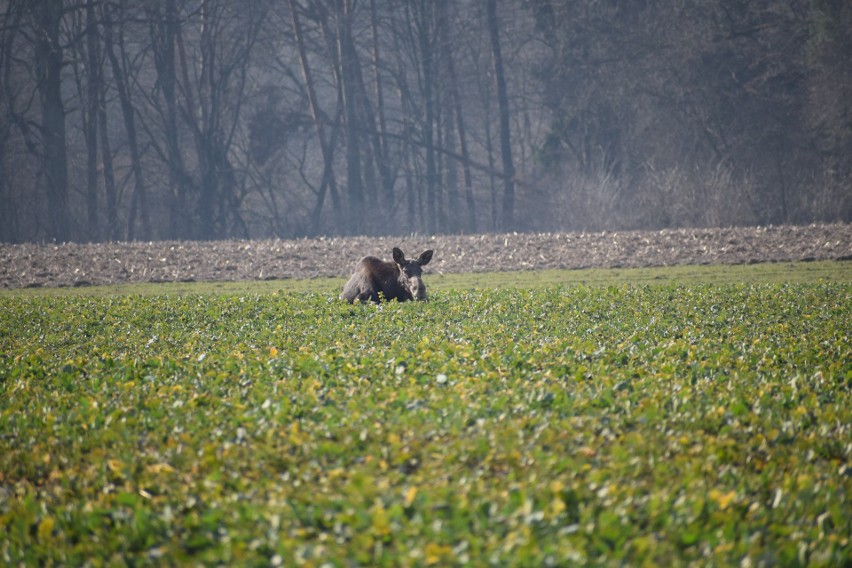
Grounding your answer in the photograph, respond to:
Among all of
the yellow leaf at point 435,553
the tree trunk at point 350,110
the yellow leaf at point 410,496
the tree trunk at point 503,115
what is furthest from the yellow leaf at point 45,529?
the tree trunk at point 503,115

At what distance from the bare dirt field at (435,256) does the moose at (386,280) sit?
1123cm

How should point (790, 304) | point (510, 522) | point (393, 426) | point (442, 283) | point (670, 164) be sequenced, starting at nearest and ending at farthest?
point (510, 522) < point (393, 426) < point (790, 304) < point (442, 283) < point (670, 164)

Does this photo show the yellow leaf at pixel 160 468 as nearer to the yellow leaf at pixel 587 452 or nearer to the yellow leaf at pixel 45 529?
the yellow leaf at pixel 45 529

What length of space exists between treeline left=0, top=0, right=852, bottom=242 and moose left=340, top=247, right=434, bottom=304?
29.2 meters

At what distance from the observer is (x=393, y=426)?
8391 millimetres

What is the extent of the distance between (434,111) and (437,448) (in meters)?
60.8

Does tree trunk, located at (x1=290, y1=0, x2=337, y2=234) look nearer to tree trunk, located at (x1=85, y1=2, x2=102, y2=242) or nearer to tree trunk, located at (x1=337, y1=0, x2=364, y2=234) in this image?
tree trunk, located at (x1=337, y1=0, x2=364, y2=234)

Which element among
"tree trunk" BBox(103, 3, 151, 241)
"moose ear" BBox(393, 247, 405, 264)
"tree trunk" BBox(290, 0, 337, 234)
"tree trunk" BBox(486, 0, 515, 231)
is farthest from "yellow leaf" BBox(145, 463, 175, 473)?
"tree trunk" BBox(486, 0, 515, 231)

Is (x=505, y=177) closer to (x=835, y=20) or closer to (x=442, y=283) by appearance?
(x=835, y=20)

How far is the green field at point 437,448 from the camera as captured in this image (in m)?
6.01

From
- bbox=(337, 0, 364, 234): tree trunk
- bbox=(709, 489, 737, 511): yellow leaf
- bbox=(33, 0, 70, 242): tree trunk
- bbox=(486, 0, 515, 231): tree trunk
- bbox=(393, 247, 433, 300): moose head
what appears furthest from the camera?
bbox=(486, 0, 515, 231): tree trunk

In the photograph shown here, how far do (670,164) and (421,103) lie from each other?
1660 centimetres

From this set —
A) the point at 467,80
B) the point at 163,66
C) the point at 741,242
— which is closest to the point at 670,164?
the point at 467,80

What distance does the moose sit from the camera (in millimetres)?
20359
